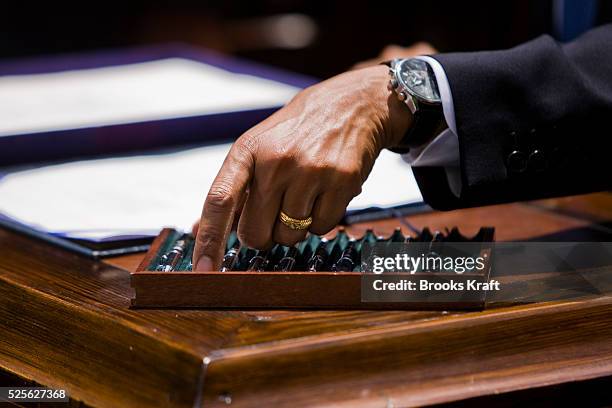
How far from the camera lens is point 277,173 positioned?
39.6 inches

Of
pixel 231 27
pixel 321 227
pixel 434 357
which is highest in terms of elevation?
pixel 231 27

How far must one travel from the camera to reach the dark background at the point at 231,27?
4.77m

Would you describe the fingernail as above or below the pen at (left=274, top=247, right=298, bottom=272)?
above

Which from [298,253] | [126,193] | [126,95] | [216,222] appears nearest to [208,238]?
[216,222]

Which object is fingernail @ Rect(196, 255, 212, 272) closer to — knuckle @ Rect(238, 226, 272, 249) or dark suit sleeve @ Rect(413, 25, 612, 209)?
knuckle @ Rect(238, 226, 272, 249)

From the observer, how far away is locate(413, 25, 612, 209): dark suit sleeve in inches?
45.4

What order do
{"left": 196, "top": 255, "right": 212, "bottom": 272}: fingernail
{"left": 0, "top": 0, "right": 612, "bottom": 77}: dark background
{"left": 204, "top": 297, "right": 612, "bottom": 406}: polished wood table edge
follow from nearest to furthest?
{"left": 204, "top": 297, "right": 612, "bottom": 406}: polished wood table edge
{"left": 196, "top": 255, "right": 212, "bottom": 272}: fingernail
{"left": 0, "top": 0, "right": 612, "bottom": 77}: dark background

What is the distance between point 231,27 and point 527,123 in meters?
4.13

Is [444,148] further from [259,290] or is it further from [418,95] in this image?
Answer: [259,290]

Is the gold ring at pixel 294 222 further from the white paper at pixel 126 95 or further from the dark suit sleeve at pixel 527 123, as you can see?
the white paper at pixel 126 95

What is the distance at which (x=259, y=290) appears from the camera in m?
0.95

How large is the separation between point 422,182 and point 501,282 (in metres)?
0.23

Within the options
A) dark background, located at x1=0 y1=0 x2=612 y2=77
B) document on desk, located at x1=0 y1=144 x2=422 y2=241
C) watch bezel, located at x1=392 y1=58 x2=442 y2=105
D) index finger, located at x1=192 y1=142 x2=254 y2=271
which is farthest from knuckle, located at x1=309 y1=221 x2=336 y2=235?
dark background, located at x1=0 y1=0 x2=612 y2=77

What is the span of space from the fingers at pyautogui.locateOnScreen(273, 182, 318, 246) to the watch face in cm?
22
